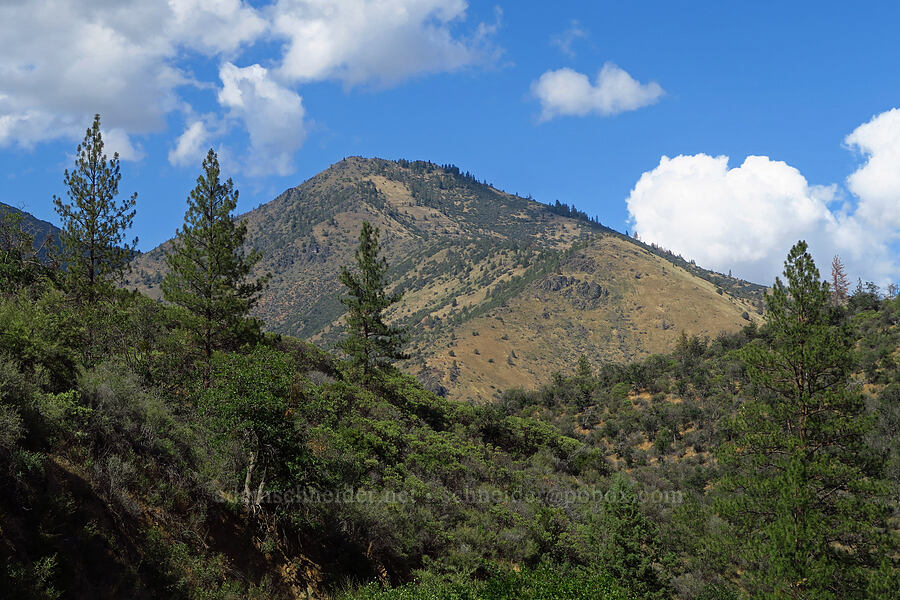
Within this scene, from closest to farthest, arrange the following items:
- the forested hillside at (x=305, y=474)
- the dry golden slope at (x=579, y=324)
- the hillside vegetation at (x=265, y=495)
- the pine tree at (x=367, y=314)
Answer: the hillside vegetation at (x=265, y=495), the forested hillside at (x=305, y=474), the pine tree at (x=367, y=314), the dry golden slope at (x=579, y=324)

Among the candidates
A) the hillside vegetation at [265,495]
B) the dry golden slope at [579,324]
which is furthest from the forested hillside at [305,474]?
the dry golden slope at [579,324]

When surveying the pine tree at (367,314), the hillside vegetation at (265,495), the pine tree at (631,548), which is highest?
the pine tree at (367,314)

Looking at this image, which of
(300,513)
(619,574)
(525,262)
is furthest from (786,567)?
(525,262)

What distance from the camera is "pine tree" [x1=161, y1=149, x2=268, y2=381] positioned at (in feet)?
70.4

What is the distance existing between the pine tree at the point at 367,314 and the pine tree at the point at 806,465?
20.5 meters

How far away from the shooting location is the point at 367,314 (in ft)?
105

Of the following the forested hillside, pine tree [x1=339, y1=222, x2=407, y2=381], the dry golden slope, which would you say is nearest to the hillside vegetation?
the forested hillside

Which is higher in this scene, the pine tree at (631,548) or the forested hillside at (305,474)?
the forested hillside at (305,474)

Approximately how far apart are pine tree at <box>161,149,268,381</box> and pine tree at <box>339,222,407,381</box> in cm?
936

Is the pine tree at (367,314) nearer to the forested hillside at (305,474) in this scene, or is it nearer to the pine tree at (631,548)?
the forested hillside at (305,474)

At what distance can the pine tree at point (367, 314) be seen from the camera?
31844 mm

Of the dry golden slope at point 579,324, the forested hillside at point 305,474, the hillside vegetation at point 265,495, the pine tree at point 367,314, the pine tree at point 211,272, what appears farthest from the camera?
the dry golden slope at point 579,324

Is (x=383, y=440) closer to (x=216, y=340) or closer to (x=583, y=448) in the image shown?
A: (x=216, y=340)

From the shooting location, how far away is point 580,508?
25.7 m
